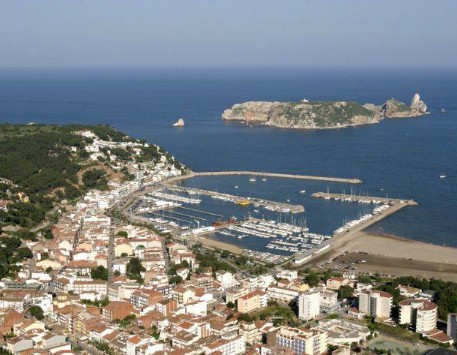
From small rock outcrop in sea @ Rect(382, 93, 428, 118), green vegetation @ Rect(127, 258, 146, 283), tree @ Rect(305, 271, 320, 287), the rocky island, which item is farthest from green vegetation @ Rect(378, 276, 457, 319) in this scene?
small rock outcrop in sea @ Rect(382, 93, 428, 118)

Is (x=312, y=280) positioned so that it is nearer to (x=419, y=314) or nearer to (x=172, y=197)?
(x=419, y=314)

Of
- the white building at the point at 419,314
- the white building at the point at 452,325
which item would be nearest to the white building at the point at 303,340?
the white building at the point at 419,314

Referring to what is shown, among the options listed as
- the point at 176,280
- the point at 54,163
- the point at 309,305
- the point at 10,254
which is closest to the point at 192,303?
the point at 176,280

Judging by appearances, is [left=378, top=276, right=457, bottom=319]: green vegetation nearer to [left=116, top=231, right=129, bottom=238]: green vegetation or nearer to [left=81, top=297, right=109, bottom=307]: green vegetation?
[left=81, top=297, right=109, bottom=307]: green vegetation

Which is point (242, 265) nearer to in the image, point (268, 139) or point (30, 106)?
point (268, 139)

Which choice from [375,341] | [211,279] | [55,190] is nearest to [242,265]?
[211,279]

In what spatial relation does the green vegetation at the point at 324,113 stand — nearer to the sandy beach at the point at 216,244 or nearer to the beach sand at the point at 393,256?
the beach sand at the point at 393,256
